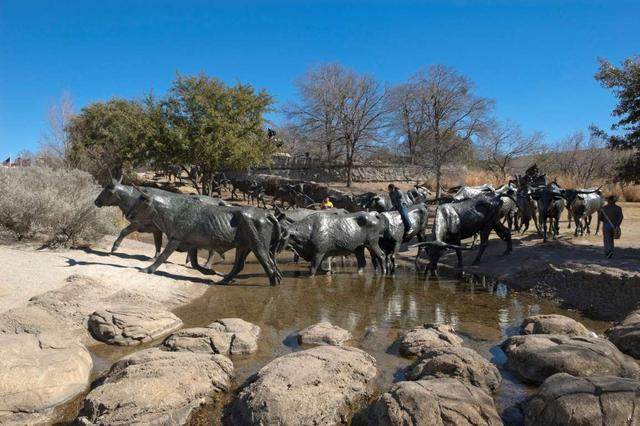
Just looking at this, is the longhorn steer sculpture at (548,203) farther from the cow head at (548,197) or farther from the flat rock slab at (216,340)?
the flat rock slab at (216,340)

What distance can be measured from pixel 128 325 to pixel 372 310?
4.51m

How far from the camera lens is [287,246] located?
11.6 metres

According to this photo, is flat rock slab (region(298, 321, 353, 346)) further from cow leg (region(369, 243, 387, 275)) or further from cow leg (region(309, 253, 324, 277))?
cow leg (region(369, 243, 387, 275))

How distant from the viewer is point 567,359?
5.33 metres

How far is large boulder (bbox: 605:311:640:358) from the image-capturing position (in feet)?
20.8

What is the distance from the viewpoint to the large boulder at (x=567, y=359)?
526 cm

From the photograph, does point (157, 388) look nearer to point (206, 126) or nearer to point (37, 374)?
point (37, 374)

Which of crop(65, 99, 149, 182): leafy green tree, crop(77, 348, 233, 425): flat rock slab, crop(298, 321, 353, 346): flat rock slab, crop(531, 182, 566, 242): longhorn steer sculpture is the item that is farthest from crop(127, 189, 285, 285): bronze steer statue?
crop(65, 99, 149, 182): leafy green tree

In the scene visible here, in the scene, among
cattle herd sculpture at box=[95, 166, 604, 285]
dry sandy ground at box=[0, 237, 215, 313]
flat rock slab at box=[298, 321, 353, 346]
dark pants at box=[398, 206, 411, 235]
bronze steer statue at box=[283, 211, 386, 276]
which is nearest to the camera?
flat rock slab at box=[298, 321, 353, 346]

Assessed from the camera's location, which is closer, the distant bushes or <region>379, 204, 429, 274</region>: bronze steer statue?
the distant bushes

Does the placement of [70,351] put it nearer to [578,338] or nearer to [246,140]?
[578,338]

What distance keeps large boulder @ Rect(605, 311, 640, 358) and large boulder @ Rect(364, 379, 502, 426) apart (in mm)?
3509

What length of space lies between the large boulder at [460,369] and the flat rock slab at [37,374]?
3.87 m

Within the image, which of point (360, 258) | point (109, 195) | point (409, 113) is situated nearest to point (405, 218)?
point (360, 258)
